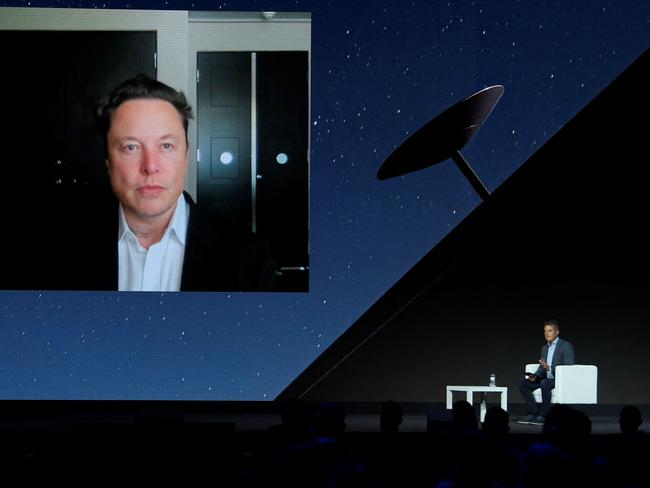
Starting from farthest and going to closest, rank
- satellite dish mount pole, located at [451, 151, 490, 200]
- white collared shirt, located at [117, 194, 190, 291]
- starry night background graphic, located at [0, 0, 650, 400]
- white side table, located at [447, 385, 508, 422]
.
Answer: starry night background graphic, located at [0, 0, 650, 400] → white side table, located at [447, 385, 508, 422] → white collared shirt, located at [117, 194, 190, 291] → satellite dish mount pole, located at [451, 151, 490, 200]

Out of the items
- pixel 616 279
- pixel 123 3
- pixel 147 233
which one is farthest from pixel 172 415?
pixel 616 279

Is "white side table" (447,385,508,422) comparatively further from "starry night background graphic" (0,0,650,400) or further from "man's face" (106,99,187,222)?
"man's face" (106,99,187,222)

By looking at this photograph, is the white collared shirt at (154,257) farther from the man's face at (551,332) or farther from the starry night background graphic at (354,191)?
the man's face at (551,332)

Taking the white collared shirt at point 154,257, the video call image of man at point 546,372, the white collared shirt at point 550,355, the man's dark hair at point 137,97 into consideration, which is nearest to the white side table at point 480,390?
the video call image of man at point 546,372

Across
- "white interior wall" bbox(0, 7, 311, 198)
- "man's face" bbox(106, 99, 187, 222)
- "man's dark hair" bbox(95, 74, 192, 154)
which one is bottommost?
"man's face" bbox(106, 99, 187, 222)

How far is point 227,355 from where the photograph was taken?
841 cm

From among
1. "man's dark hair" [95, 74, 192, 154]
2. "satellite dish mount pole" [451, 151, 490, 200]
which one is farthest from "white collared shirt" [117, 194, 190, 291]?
"satellite dish mount pole" [451, 151, 490, 200]

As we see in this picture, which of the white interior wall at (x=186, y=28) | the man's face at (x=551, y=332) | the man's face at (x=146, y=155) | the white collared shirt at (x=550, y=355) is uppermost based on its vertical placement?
the white interior wall at (x=186, y=28)

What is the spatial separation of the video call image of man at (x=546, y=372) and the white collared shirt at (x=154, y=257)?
282 cm

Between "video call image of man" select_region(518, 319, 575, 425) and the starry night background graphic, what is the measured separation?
116cm

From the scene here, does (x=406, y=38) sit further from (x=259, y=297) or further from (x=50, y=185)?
(x=50, y=185)

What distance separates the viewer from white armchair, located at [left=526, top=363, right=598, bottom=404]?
320 inches

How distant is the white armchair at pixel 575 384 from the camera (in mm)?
A: 8141

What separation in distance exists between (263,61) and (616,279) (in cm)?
356
